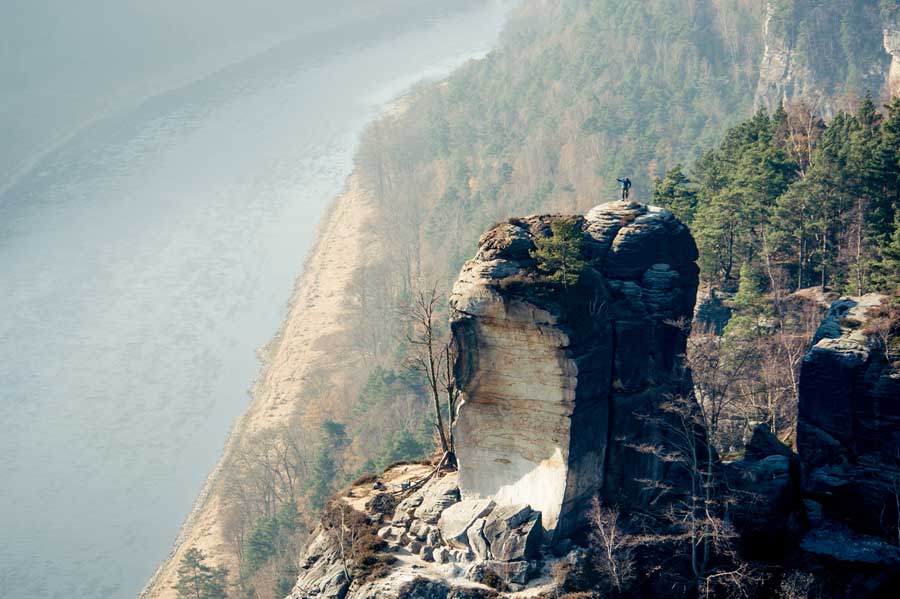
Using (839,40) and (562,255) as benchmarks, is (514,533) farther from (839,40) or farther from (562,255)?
(839,40)

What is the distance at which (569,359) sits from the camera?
3909 centimetres

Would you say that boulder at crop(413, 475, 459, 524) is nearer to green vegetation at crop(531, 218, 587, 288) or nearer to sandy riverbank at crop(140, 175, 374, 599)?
green vegetation at crop(531, 218, 587, 288)

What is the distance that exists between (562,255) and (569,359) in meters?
3.82

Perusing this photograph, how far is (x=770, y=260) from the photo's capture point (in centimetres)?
5994

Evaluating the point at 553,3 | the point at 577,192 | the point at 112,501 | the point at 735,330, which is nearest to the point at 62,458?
the point at 112,501

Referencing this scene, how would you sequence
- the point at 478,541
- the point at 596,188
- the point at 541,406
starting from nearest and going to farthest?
the point at 541,406 < the point at 478,541 < the point at 596,188

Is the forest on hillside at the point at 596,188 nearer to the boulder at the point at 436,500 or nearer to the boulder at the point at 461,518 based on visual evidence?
the boulder at the point at 436,500

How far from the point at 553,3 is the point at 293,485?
387 ft

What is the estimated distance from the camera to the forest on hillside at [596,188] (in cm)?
5641

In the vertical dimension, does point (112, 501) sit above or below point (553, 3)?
below

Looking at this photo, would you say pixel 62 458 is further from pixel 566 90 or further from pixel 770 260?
pixel 566 90

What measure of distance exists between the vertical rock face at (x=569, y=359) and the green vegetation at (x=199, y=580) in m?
36.8

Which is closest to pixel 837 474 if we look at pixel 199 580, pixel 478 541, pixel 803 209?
pixel 478 541

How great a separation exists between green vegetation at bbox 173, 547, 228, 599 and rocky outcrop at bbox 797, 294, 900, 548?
142 ft
